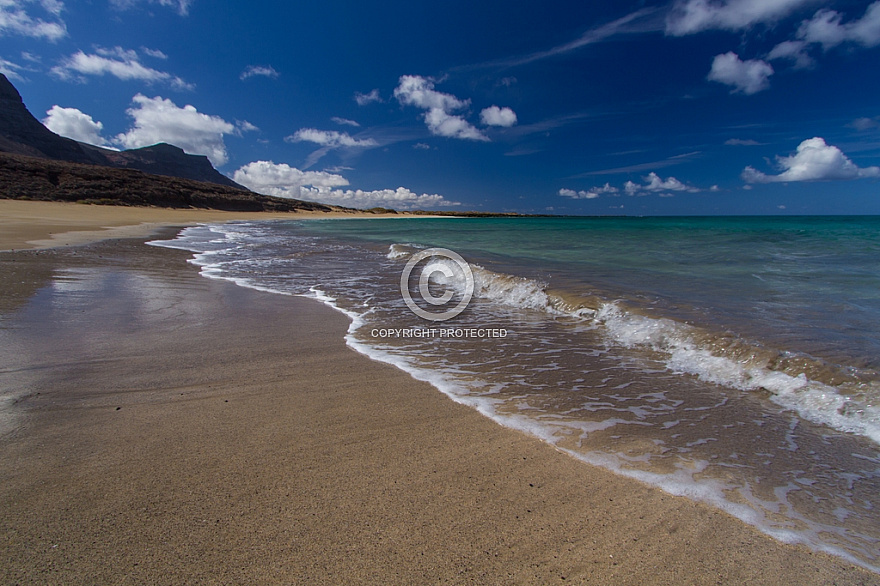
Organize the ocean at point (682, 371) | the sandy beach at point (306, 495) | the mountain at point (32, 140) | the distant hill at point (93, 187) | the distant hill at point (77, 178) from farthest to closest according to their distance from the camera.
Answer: the mountain at point (32, 140)
the distant hill at point (77, 178)
the distant hill at point (93, 187)
the ocean at point (682, 371)
the sandy beach at point (306, 495)

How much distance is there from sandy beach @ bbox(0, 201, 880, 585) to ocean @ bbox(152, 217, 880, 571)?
1.03ft

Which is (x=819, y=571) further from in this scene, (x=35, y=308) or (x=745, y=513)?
(x=35, y=308)

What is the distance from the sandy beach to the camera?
1.49m

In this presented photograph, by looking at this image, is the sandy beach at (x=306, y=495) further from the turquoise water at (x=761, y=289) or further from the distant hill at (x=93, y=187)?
the distant hill at (x=93, y=187)

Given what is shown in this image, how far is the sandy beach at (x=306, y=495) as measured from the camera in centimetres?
149

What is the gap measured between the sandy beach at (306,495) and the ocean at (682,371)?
1.03ft

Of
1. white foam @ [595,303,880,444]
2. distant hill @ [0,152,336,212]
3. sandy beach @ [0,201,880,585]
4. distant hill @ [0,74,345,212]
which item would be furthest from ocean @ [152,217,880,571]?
distant hill @ [0,74,345,212]

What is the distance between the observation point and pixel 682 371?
3.91 m

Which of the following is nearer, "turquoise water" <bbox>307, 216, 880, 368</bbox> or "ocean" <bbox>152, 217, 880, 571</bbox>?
"ocean" <bbox>152, 217, 880, 571</bbox>

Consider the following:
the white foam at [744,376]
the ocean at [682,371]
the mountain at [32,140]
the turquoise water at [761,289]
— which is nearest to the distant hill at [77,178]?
the mountain at [32,140]

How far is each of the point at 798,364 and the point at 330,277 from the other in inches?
338

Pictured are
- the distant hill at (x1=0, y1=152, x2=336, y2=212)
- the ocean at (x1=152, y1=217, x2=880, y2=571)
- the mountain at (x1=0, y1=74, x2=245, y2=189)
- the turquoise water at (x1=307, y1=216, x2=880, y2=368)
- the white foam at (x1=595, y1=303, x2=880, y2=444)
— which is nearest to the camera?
the ocean at (x1=152, y1=217, x2=880, y2=571)

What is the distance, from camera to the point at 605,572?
1506 mm

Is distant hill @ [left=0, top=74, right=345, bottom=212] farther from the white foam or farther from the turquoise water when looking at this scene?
the white foam
